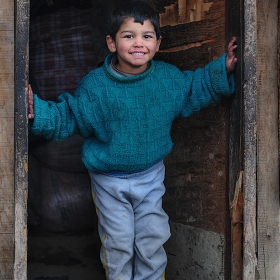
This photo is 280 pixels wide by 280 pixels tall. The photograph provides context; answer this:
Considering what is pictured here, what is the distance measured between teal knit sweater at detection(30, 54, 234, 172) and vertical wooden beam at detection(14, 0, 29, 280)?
34cm

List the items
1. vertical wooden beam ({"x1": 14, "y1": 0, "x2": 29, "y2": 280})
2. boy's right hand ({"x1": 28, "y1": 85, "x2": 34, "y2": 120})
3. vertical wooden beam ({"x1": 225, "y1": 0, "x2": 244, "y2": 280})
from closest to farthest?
1. vertical wooden beam ({"x1": 14, "y1": 0, "x2": 29, "y2": 280})
2. boy's right hand ({"x1": 28, "y1": 85, "x2": 34, "y2": 120})
3. vertical wooden beam ({"x1": 225, "y1": 0, "x2": 244, "y2": 280})

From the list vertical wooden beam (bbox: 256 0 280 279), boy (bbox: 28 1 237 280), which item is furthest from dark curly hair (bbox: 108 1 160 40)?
vertical wooden beam (bbox: 256 0 280 279)

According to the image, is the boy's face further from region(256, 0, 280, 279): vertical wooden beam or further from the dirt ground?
the dirt ground

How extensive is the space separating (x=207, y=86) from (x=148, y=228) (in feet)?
2.40

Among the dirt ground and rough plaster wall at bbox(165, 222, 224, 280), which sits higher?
rough plaster wall at bbox(165, 222, 224, 280)

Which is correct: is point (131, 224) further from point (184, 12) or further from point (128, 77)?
point (184, 12)

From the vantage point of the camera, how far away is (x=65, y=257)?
13.2 ft

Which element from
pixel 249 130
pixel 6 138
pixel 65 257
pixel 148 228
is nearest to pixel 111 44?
pixel 6 138

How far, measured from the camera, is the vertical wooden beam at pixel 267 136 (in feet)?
11.0

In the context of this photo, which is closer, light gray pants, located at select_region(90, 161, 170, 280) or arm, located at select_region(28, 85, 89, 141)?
arm, located at select_region(28, 85, 89, 141)

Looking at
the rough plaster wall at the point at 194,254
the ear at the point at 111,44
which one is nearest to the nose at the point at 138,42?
the ear at the point at 111,44

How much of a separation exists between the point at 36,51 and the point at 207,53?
1330 millimetres

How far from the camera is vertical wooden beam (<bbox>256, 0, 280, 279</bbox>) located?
334cm

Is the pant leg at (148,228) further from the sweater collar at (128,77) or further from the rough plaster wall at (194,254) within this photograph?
the sweater collar at (128,77)
